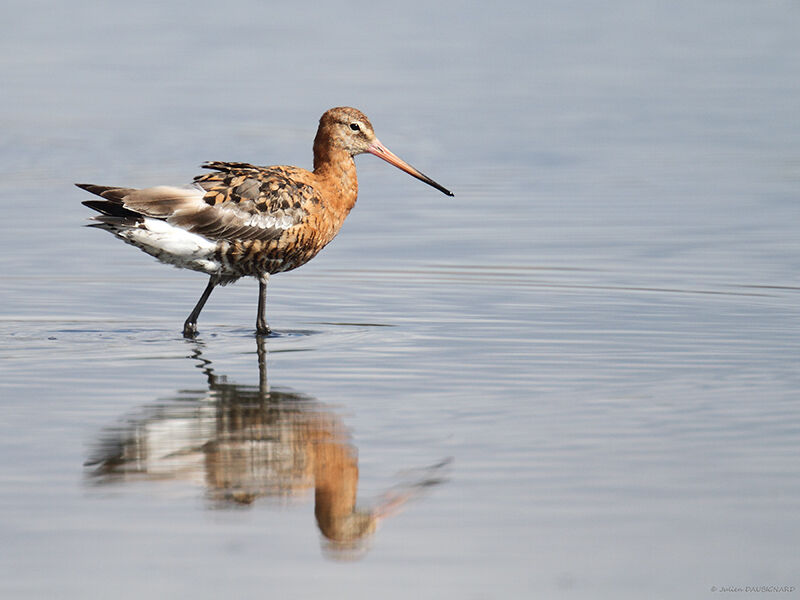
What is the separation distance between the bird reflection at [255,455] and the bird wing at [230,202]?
2.15 meters

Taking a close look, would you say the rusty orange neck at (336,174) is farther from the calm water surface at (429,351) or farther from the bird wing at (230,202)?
the calm water surface at (429,351)

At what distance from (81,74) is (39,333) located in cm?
1322

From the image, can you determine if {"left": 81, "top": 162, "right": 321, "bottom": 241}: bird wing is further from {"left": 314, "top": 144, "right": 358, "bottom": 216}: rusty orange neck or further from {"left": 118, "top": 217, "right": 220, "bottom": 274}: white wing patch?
{"left": 314, "top": 144, "right": 358, "bottom": 216}: rusty orange neck

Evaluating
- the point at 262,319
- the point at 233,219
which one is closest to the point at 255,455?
the point at 262,319

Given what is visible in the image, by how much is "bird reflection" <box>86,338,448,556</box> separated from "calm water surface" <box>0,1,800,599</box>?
0.02 m

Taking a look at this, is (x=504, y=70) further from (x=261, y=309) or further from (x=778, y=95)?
(x=261, y=309)

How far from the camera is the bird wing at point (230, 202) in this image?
33.8 ft

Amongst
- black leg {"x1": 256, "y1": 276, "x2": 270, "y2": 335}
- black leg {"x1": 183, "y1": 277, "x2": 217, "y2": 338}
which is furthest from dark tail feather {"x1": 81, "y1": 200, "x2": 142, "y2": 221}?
black leg {"x1": 256, "y1": 276, "x2": 270, "y2": 335}

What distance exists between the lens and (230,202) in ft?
34.5

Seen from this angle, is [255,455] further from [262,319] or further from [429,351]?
[262,319]

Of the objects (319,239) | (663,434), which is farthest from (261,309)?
(663,434)

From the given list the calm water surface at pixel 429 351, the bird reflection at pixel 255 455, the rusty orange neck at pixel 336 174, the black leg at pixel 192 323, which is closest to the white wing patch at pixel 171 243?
the black leg at pixel 192 323

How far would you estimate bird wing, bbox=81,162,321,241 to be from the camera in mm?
10305

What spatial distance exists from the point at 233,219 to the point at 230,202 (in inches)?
4.8
